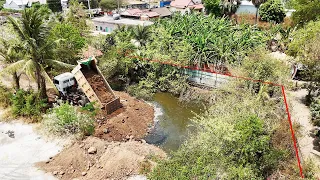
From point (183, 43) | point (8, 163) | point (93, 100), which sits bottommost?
point (8, 163)

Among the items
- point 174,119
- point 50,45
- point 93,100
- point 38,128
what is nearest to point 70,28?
point 50,45

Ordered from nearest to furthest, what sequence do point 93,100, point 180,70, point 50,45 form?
1. point 50,45
2. point 93,100
3. point 180,70

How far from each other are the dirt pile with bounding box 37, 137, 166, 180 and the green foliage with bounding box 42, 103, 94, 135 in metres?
1.11

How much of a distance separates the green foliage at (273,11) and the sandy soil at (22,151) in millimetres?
32153

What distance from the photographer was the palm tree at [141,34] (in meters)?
24.1

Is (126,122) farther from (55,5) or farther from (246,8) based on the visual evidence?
(55,5)

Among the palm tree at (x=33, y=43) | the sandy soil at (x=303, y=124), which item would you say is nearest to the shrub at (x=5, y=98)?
the palm tree at (x=33, y=43)

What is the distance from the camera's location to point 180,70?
850 inches

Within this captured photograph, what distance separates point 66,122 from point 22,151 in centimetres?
254

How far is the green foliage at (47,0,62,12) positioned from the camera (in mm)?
55409

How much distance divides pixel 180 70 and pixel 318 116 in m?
10.6

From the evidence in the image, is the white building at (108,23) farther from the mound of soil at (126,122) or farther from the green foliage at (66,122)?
the green foliage at (66,122)

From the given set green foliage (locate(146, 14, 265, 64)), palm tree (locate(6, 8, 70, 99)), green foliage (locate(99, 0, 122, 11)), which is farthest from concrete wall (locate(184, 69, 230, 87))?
green foliage (locate(99, 0, 122, 11))

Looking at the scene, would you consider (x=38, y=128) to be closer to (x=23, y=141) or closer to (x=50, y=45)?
(x=23, y=141)
